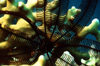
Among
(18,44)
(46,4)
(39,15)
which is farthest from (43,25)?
(18,44)

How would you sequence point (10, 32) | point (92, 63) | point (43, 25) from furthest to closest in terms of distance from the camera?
point (92, 63) → point (43, 25) → point (10, 32)

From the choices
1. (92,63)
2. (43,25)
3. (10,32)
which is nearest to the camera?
Answer: (10,32)

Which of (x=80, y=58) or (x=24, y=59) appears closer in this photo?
(x=24, y=59)

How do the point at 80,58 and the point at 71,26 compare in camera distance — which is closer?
the point at 71,26

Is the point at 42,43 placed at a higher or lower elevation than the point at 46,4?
lower

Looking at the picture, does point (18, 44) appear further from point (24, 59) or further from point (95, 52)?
point (95, 52)

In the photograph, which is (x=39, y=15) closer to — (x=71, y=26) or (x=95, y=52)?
(x=71, y=26)

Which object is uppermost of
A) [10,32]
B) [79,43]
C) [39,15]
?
[39,15]

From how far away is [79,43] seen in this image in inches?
103

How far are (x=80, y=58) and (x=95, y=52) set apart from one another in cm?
44

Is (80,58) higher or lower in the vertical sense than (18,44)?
lower

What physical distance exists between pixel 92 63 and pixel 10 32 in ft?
4.93

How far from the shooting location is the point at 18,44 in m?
2.45

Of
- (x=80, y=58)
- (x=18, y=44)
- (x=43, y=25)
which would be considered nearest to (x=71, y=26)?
(x=43, y=25)
